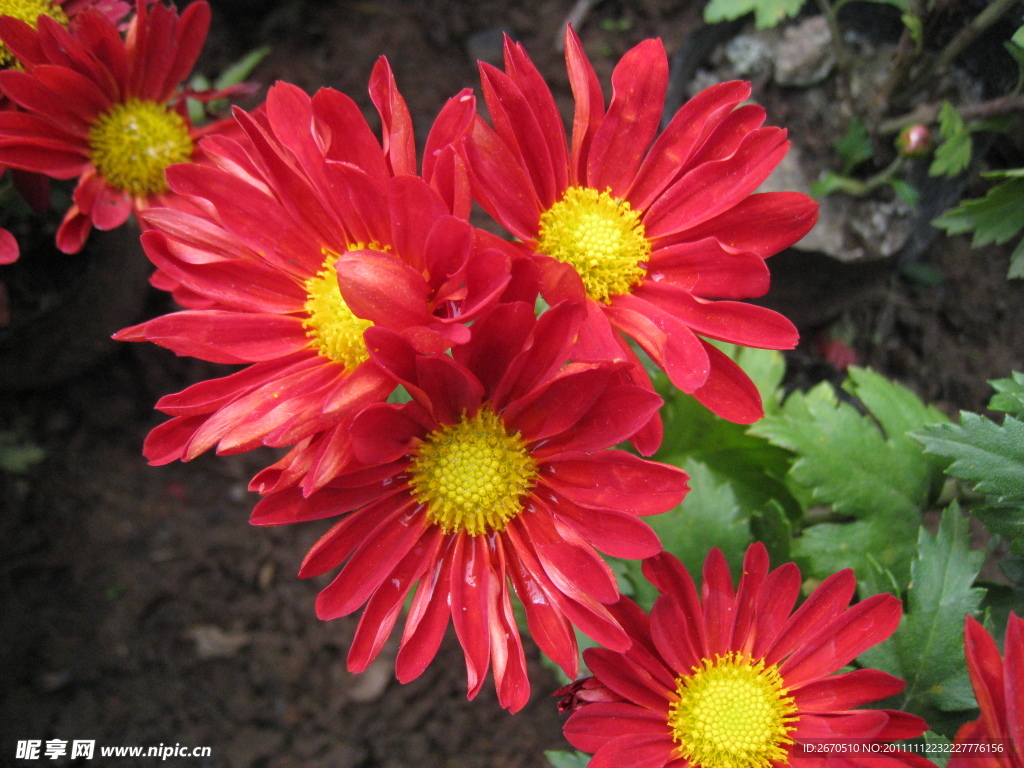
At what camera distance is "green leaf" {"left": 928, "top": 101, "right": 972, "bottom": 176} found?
1.40 metres

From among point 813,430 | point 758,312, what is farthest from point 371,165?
point 813,430

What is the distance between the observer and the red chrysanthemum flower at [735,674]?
0.95 m

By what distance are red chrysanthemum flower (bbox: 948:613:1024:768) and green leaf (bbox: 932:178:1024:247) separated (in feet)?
2.56

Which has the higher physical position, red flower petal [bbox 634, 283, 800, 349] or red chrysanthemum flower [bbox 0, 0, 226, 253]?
red chrysanthemum flower [bbox 0, 0, 226, 253]

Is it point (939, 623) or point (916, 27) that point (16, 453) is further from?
point (916, 27)

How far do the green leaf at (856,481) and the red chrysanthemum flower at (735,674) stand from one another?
258mm

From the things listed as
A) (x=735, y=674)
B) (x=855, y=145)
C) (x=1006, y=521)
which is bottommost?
(x=735, y=674)

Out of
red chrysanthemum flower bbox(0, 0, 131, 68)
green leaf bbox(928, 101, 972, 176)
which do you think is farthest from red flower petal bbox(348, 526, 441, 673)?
green leaf bbox(928, 101, 972, 176)

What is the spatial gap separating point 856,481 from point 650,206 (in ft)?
2.05

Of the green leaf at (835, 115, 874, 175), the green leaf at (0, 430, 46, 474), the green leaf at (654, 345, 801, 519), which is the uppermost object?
the green leaf at (835, 115, 874, 175)

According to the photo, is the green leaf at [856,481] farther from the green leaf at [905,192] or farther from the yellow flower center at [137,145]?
the yellow flower center at [137,145]

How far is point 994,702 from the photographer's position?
0.81 metres

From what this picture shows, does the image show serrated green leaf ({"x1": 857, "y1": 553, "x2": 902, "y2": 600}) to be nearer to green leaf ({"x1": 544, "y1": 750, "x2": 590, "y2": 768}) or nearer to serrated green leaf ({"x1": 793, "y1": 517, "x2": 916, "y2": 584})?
serrated green leaf ({"x1": 793, "y1": 517, "x2": 916, "y2": 584})

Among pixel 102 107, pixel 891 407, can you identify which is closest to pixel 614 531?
pixel 891 407
